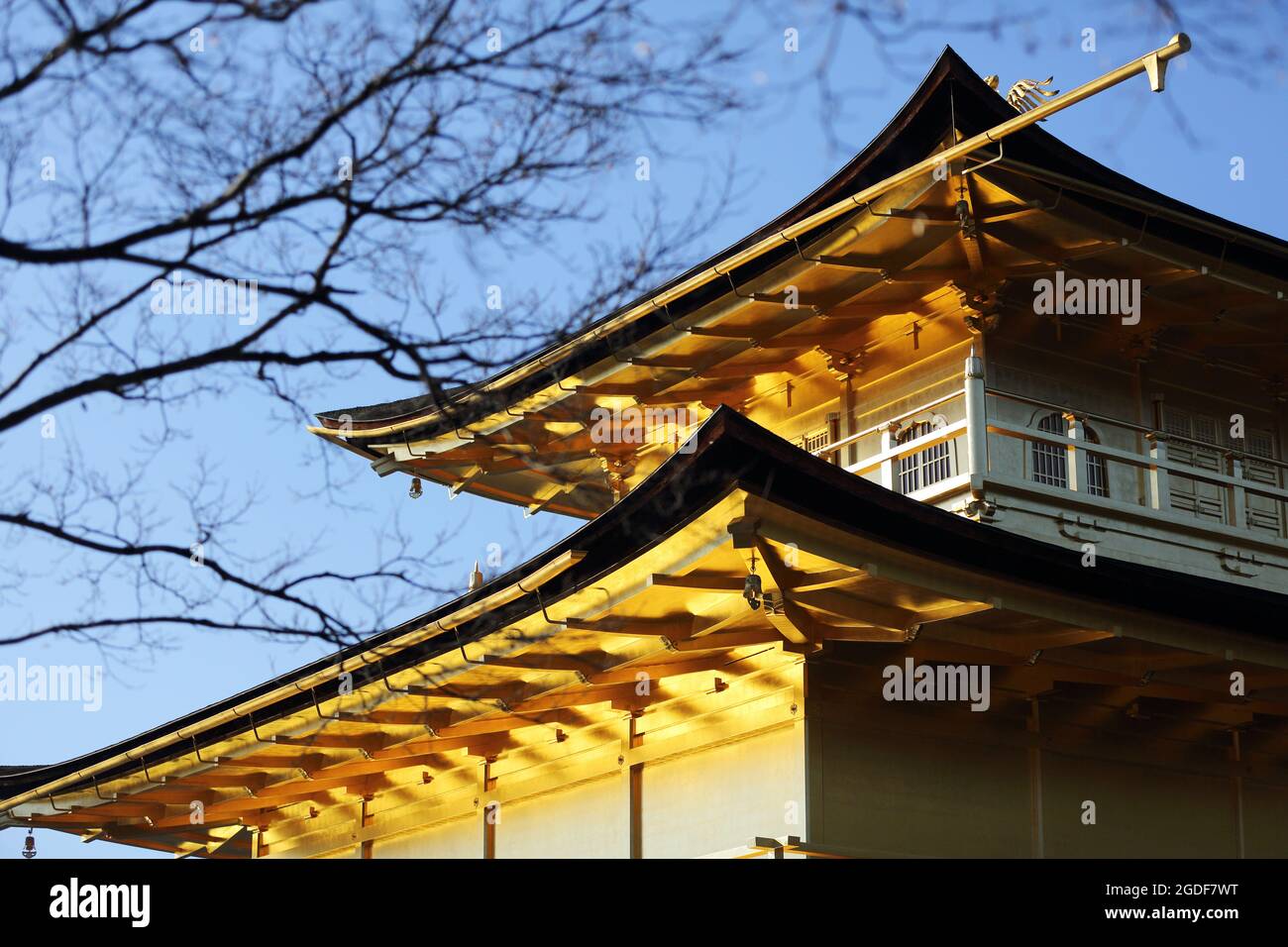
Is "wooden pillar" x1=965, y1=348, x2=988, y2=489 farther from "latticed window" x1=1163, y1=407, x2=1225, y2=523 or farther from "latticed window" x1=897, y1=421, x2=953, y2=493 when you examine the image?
"latticed window" x1=1163, y1=407, x2=1225, y2=523

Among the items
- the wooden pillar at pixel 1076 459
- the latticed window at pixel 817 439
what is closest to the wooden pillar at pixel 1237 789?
the wooden pillar at pixel 1076 459

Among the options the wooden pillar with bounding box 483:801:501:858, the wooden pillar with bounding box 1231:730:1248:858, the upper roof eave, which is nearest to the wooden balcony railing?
the upper roof eave

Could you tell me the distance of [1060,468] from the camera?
14.8 m

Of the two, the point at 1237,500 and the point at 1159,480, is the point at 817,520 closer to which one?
the point at 1159,480

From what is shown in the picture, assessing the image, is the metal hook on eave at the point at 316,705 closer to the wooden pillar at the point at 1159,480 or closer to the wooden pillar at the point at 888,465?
the wooden pillar at the point at 888,465

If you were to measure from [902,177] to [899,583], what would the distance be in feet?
13.5

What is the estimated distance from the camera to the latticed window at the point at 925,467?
14539 mm

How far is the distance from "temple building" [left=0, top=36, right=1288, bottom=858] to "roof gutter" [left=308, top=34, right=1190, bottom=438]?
5cm

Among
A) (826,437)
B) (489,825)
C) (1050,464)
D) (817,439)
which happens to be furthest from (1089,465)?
(489,825)

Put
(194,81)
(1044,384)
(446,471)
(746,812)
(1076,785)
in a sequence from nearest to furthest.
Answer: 1. (194,81)
2. (746,812)
3. (1076,785)
4. (1044,384)
5. (446,471)
